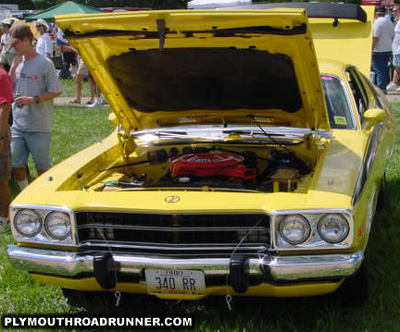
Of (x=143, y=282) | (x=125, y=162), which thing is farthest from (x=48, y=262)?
(x=125, y=162)

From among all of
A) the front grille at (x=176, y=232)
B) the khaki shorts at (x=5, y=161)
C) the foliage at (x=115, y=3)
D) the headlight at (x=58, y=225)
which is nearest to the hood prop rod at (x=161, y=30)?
the front grille at (x=176, y=232)

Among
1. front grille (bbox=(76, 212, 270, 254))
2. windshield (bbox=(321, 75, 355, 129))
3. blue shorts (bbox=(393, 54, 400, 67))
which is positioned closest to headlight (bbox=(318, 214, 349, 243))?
front grille (bbox=(76, 212, 270, 254))

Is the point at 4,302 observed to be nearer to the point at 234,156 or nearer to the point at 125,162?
the point at 125,162

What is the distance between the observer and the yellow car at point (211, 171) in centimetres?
349

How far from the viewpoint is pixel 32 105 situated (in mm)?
6066

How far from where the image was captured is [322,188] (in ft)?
12.1

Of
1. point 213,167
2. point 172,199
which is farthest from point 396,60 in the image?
point 172,199

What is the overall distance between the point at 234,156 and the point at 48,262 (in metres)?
1.57

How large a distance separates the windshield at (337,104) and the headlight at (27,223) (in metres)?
2.31

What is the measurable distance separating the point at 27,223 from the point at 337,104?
2.55 meters

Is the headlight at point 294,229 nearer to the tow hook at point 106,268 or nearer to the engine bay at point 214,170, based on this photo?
the engine bay at point 214,170

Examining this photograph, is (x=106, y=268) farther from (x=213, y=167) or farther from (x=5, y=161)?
(x=5, y=161)

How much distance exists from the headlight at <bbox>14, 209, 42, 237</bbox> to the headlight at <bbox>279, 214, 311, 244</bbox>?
4.67ft

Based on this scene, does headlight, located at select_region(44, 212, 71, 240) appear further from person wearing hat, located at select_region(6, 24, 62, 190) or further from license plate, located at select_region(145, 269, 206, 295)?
person wearing hat, located at select_region(6, 24, 62, 190)
